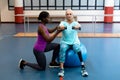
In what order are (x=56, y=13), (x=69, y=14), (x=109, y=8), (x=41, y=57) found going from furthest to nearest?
(x=56, y=13) < (x=109, y=8) < (x=41, y=57) < (x=69, y=14)

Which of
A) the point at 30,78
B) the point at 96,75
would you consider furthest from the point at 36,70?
the point at 96,75

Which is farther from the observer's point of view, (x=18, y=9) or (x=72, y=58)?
(x=18, y=9)

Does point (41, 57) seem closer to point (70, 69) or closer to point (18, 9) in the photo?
point (70, 69)

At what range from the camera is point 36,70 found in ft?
16.1

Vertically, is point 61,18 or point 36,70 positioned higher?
point 61,18

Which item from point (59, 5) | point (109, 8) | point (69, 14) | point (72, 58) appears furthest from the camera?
point (59, 5)

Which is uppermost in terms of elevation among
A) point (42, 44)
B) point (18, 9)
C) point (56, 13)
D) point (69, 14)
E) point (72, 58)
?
point (18, 9)

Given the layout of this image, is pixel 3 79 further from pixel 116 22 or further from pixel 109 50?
pixel 116 22

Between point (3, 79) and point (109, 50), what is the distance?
3.41 metres

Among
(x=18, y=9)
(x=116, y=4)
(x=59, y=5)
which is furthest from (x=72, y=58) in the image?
(x=116, y=4)

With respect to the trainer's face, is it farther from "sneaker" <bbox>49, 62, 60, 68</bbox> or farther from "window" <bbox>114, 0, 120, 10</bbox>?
"window" <bbox>114, 0, 120, 10</bbox>

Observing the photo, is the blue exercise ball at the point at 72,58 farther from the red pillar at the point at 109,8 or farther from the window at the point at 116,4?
the window at the point at 116,4

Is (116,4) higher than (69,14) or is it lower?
higher

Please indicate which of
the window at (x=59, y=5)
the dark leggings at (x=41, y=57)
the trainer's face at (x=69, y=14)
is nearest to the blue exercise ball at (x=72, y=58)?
the dark leggings at (x=41, y=57)
